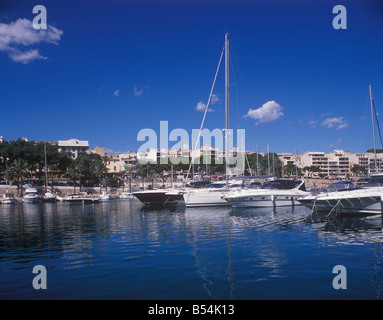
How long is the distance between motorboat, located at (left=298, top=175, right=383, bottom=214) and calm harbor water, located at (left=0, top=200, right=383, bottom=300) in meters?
3.93

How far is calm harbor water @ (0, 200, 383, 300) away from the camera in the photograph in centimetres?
980

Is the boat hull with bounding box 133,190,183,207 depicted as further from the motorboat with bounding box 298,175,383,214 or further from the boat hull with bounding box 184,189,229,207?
the motorboat with bounding box 298,175,383,214

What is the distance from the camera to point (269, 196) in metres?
36.4

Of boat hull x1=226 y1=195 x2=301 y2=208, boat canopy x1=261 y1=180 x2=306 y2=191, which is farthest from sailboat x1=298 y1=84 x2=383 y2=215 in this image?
boat canopy x1=261 y1=180 x2=306 y2=191

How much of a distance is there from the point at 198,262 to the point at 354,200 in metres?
17.8

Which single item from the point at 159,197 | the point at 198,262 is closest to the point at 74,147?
the point at 159,197

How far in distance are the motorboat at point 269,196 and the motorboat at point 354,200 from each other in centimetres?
838

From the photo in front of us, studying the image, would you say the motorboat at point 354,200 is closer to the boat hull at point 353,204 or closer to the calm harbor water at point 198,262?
the boat hull at point 353,204

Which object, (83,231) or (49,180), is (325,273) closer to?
(83,231)

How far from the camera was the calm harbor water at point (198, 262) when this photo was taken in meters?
9.80

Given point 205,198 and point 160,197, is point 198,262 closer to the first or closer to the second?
point 205,198
